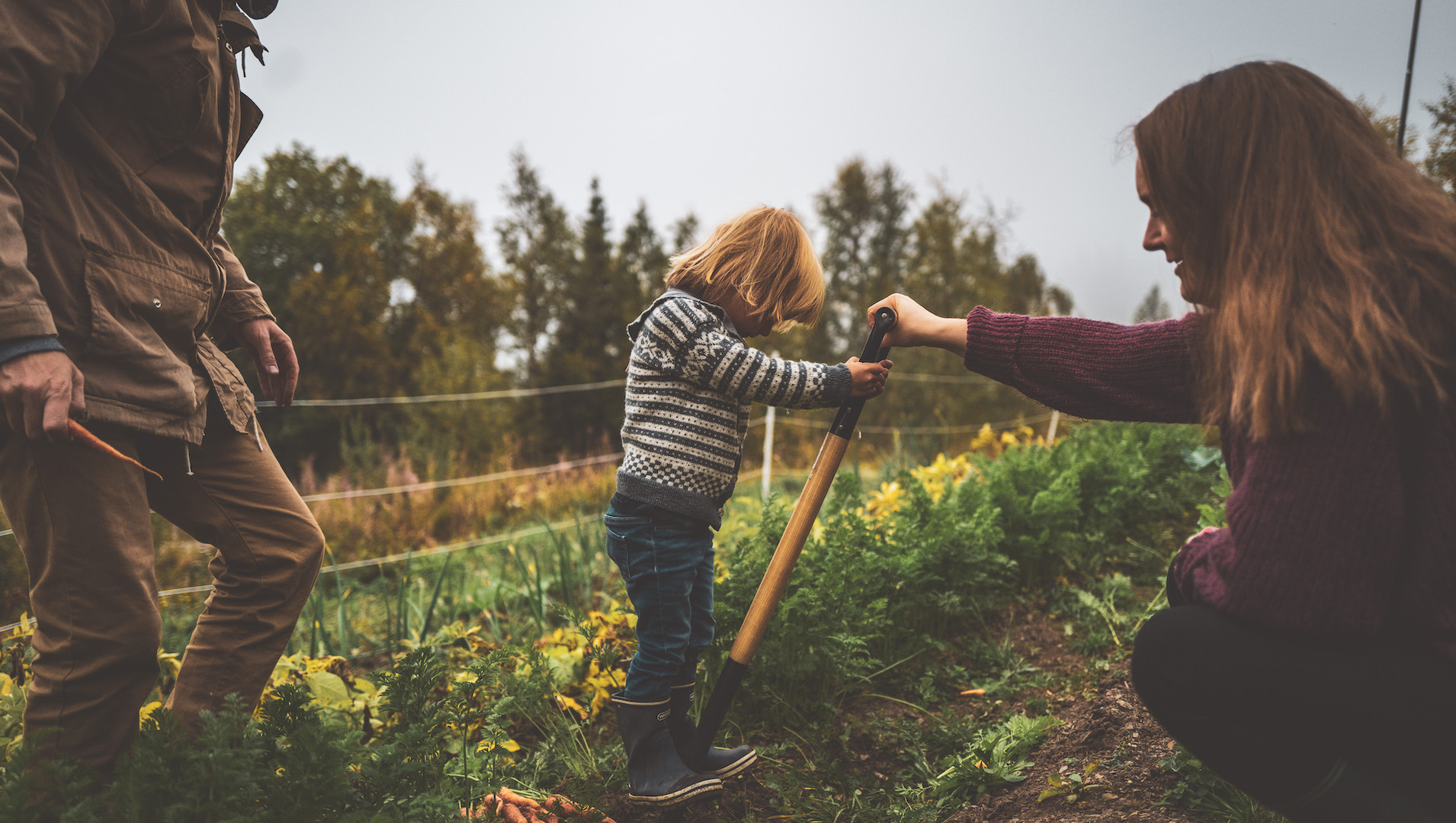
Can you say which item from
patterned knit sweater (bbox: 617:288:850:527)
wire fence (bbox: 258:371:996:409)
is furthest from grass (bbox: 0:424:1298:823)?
wire fence (bbox: 258:371:996:409)

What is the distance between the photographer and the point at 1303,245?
1.19m

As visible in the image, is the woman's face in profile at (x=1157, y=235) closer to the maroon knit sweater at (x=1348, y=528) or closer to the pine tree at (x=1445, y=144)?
the maroon knit sweater at (x=1348, y=528)

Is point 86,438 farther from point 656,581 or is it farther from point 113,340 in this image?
point 656,581

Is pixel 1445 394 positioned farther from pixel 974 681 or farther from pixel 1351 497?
pixel 974 681

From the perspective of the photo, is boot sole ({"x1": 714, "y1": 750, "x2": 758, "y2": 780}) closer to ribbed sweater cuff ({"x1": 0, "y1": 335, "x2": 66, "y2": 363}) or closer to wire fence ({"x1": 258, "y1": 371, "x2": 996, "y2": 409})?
wire fence ({"x1": 258, "y1": 371, "x2": 996, "y2": 409})

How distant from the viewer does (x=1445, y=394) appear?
3.69ft

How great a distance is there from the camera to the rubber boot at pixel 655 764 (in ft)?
5.97

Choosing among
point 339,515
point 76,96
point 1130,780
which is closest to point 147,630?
point 76,96

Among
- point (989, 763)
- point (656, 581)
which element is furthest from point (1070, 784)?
point (656, 581)

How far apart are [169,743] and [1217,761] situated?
1.79 m

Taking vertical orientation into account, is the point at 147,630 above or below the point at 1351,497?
below

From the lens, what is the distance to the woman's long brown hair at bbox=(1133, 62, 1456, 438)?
113 cm

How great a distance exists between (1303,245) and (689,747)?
162cm

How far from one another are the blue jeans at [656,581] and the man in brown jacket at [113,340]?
0.80 meters
